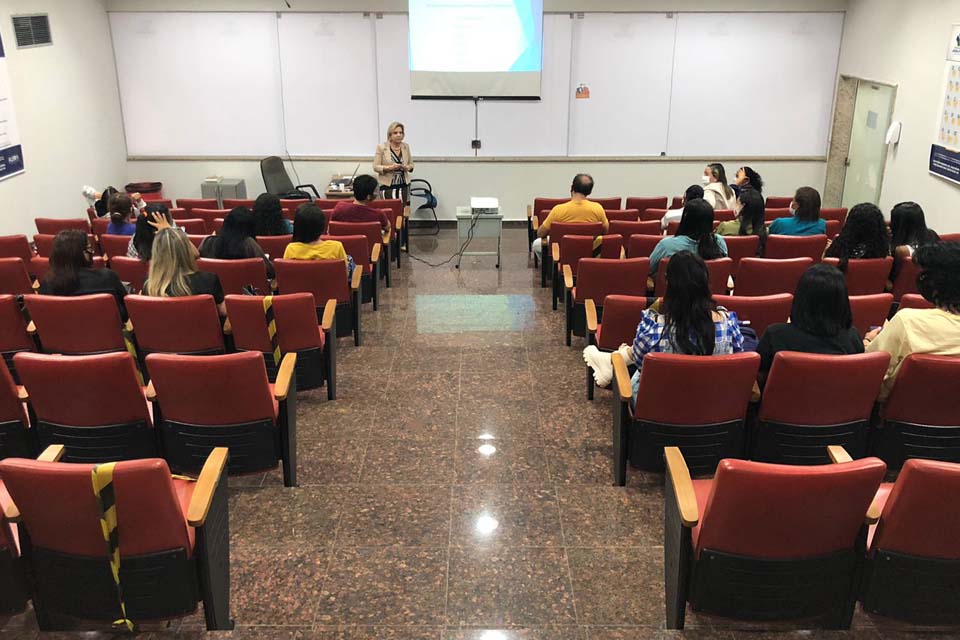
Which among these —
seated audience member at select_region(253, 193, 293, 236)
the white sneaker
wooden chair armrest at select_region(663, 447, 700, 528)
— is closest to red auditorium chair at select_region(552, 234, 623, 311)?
the white sneaker

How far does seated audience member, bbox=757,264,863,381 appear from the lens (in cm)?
336

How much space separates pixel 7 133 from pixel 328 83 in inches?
150

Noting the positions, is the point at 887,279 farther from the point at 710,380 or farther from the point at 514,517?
the point at 514,517

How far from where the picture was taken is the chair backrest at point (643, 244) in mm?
6012

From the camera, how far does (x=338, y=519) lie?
3.74m

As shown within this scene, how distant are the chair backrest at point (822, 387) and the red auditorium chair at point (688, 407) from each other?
11 centimetres

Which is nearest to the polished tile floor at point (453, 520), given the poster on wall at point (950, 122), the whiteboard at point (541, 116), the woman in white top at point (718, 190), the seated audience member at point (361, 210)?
the seated audience member at point (361, 210)

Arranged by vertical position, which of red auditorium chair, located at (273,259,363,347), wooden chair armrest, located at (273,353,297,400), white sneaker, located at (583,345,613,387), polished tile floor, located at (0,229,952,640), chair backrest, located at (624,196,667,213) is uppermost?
chair backrest, located at (624,196,667,213)

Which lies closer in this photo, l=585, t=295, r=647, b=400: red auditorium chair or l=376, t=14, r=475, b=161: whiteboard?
l=585, t=295, r=647, b=400: red auditorium chair

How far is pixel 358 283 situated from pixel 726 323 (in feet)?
9.25

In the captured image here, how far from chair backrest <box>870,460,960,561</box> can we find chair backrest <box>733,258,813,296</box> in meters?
2.79

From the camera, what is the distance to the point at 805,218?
6266mm

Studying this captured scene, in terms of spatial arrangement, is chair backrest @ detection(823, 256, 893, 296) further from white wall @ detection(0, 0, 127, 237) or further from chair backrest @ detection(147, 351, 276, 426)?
white wall @ detection(0, 0, 127, 237)

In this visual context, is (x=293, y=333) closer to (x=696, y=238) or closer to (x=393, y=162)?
(x=696, y=238)
